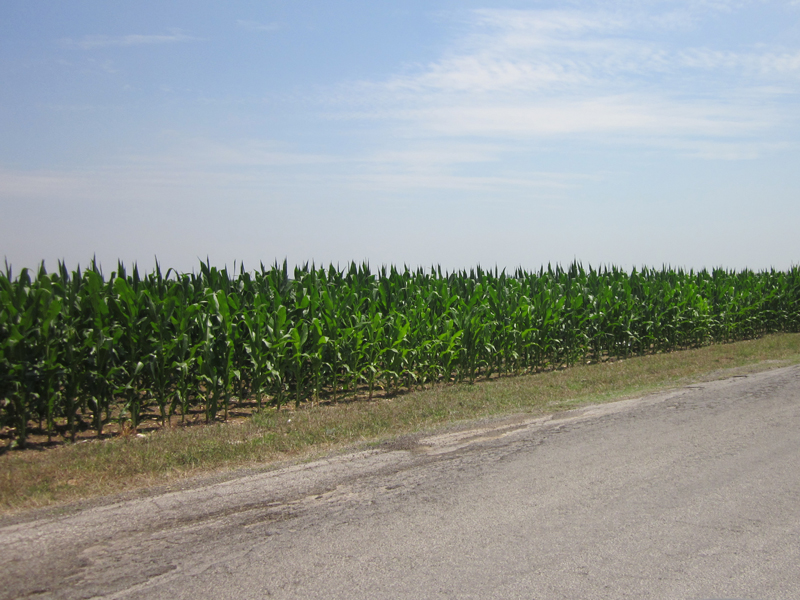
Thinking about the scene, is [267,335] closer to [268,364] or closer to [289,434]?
[268,364]

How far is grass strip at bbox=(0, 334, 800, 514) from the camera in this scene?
19.5 feet

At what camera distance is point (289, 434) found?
25.7ft

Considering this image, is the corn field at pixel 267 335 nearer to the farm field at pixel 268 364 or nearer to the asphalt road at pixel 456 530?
the farm field at pixel 268 364

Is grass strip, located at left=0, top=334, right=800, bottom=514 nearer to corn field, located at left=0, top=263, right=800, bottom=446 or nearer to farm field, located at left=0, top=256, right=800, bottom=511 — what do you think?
farm field, located at left=0, top=256, right=800, bottom=511

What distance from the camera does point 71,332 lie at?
7.84m

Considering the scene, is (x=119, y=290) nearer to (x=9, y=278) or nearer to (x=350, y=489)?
(x=9, y=278)

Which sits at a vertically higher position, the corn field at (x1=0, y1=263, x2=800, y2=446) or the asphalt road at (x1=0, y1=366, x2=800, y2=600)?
the corn field at (x1=0, y1=263, x2=800, y2=446)

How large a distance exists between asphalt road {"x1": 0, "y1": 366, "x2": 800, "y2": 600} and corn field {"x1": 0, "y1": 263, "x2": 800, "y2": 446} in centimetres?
332

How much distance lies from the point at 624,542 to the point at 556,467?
72.1 inches

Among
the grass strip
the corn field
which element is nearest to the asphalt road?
the grass strip

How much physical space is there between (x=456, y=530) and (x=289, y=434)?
151 inches

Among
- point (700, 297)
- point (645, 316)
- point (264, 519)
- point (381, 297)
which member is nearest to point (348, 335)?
point (381, 297)

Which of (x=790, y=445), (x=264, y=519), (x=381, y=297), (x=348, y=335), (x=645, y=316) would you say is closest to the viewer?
(x=264, y=519)

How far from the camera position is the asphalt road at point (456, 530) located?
145 inches
